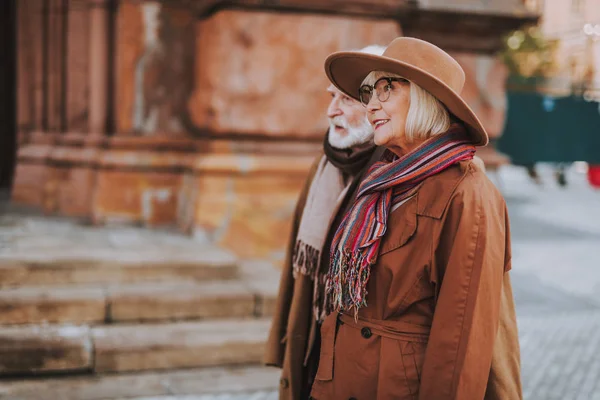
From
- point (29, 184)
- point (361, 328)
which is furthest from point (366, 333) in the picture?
point (29, 184)

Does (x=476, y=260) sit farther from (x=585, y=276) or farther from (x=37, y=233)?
(x=585, y=276)

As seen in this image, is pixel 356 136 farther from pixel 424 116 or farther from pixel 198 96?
pixel 198 96

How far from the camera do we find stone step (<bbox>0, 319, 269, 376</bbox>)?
3348 millimetres

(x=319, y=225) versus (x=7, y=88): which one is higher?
(x=7, y=88)

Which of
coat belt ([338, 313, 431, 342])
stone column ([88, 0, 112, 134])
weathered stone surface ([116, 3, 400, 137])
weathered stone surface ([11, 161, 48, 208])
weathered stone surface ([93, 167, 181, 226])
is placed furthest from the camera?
weathered stone surface ([11, 161, 48, 208])

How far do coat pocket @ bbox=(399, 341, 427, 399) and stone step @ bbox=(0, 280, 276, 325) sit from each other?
2.31 meters

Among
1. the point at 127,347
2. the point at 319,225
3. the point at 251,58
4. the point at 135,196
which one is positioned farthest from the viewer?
the point at 135,196

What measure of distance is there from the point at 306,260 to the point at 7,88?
5.96 m

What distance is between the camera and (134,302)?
3.72m

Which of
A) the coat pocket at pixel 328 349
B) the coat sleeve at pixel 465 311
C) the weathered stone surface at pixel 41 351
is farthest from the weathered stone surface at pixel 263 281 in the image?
the coat sleeve at pixel 465 311

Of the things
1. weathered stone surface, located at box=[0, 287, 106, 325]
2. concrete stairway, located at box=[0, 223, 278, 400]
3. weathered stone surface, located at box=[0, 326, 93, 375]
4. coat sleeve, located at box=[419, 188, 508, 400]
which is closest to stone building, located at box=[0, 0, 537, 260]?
concrete stairway, located at box=[0, 223, 278, 400]

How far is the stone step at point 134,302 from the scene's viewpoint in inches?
140

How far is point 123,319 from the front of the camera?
372 centimetres

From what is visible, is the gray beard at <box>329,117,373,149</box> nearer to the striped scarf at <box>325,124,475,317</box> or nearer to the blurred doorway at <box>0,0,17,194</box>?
the striped scarf at <box>325,124,475,317</box>
